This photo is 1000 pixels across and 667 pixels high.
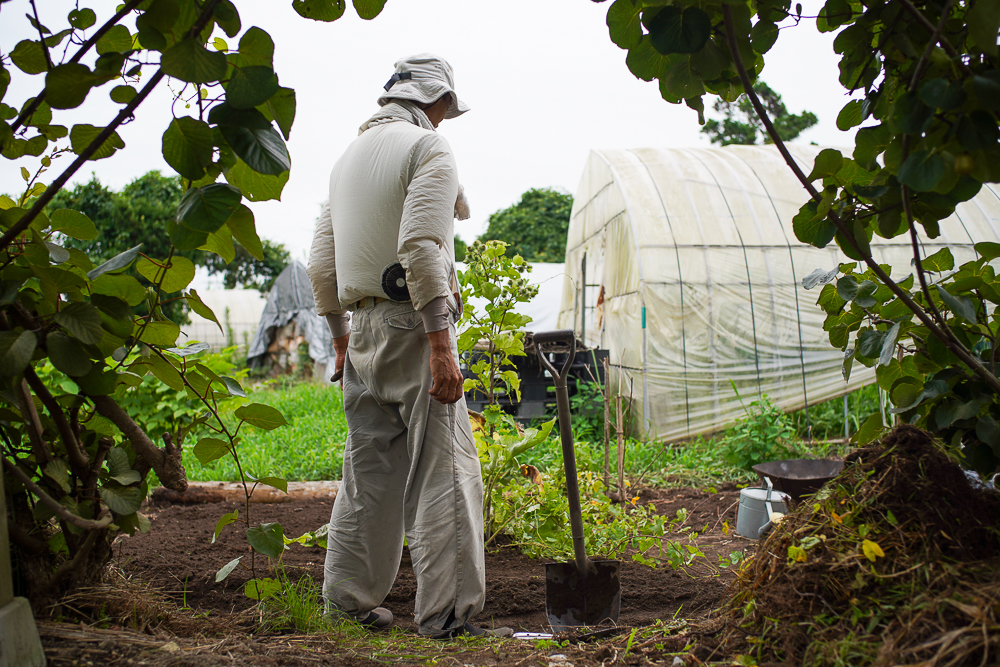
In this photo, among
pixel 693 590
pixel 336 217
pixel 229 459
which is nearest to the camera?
pixel 336 217

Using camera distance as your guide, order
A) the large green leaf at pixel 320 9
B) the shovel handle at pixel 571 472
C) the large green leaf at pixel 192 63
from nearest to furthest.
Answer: the large green leaf at pixel 192 63 < the large green leaf at pixel 320 9 < the shovel handle at pixel 571 472

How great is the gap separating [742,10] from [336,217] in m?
1.53

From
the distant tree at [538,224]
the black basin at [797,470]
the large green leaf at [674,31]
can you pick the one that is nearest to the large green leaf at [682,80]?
the large green leaf at [674,31]

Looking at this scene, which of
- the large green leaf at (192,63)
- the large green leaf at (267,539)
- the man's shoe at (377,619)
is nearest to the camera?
the large green leaf at (192,63)

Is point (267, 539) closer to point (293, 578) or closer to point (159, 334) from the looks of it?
point (159, 334)

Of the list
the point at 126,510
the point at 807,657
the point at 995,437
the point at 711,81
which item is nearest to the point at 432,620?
the point at 126,510

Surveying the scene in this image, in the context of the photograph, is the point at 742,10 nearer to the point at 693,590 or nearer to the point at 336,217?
the point at 336,217

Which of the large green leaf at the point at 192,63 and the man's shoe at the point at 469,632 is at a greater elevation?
the large green leaf at the point at 192,63

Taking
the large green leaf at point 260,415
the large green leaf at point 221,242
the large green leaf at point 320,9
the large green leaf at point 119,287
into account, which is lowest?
the large green leaf at point 260,415

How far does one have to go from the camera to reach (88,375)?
1.42 metres

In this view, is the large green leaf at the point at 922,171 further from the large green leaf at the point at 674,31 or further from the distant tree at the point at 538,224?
the distant tree at the point at 538,224

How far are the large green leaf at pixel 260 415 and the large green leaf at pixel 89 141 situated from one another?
619mm

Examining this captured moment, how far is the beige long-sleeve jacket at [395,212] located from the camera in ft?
6.77

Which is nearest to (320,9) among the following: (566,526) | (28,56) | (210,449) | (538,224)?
(28,56)
